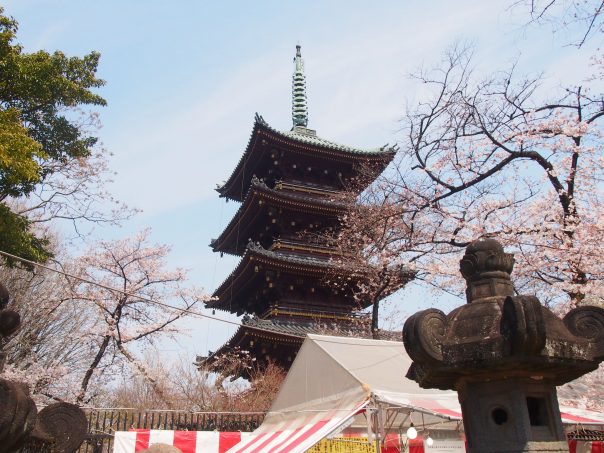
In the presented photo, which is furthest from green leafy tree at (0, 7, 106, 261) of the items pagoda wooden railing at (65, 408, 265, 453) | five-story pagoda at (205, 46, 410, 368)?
five-story pagoda at (205, 46, 410, 368)

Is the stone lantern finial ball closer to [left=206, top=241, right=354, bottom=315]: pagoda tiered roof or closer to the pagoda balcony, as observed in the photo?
[left=206, top=241, right=354, bottom=315]: pagoda tiered roof

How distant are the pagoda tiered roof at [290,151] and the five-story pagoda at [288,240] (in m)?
0.04

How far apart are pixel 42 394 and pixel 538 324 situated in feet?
63.7

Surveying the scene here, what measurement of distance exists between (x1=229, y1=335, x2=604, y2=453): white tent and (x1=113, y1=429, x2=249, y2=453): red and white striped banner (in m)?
1.97

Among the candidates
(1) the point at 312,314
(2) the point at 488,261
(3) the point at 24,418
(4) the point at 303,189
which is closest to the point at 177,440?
(3) the point at 24,418

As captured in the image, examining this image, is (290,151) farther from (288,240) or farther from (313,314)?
(313,314)

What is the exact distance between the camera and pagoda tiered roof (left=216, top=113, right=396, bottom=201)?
19.5m

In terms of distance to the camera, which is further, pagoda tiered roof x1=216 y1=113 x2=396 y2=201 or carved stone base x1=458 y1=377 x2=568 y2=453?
pagoda tiered roof x1=216 y1=113 x2=396 y2=201

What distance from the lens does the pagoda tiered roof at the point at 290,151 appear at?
63.8 feet

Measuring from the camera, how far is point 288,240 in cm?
1942

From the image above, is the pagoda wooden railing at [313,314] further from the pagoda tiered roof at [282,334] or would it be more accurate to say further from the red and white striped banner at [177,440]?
the red and white striped banner at [177,440]

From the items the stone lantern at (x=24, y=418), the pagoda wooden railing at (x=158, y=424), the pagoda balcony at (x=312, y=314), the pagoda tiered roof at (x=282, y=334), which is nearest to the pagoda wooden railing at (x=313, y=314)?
the pagoda balcony at (x=312, y=314)

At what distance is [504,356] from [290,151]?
56.3 feet

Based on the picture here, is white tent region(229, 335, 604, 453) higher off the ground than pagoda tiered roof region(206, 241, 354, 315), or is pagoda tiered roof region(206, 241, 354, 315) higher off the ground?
pagoda tiered roof region(206, 241, 354, 315)
